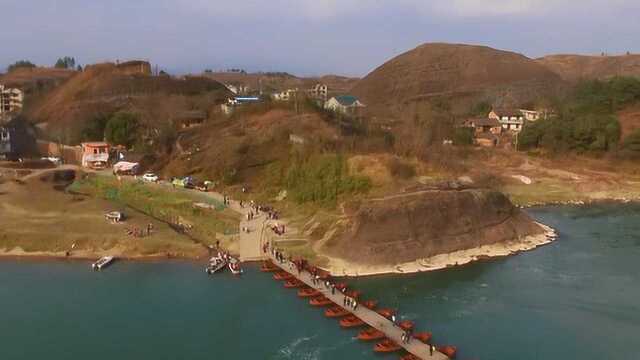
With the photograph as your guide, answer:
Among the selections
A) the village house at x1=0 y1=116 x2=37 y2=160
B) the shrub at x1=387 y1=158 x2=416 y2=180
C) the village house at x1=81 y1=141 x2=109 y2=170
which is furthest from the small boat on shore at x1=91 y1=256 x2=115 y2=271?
the village house at x1=0 y1=116 x2=37 y2=160

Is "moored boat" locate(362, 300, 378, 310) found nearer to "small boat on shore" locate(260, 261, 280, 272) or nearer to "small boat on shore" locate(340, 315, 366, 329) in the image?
"small boat on shore" locate(340, 315, 366, 329)

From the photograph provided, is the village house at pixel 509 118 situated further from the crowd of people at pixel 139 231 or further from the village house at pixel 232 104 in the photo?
the crowd of people at pixel 139 231

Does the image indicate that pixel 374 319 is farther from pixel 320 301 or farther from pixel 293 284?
pixel 293 284

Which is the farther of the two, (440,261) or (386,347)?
(440,261)

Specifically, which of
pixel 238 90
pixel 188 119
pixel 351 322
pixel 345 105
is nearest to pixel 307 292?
pixel 351 322

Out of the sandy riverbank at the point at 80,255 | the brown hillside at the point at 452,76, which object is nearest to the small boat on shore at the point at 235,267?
the sandy riverbank at the point at 80,255

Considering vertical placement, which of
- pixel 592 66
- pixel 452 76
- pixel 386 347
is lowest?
pixel 386 347
